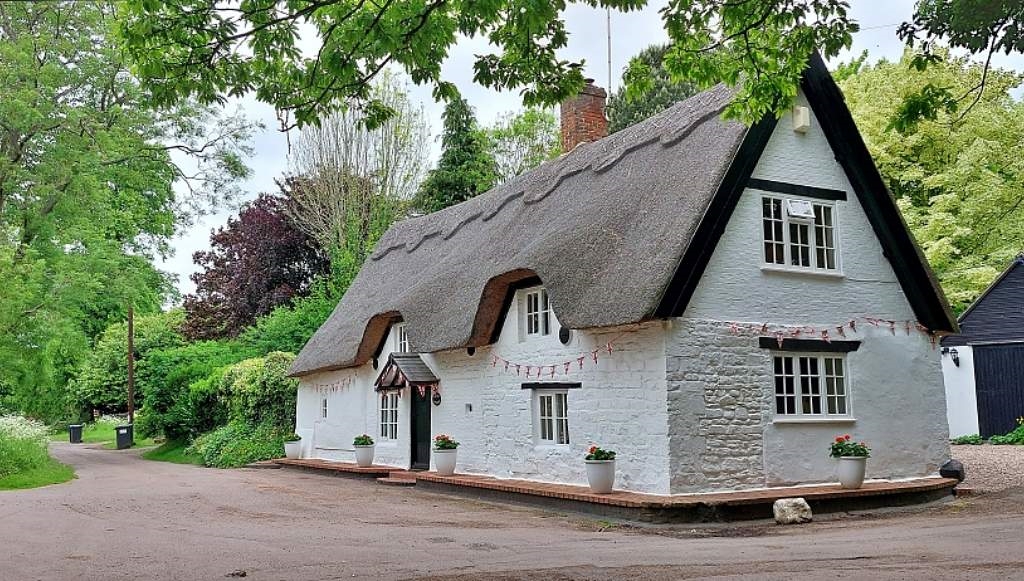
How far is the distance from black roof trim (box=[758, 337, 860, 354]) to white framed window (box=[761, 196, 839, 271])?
47.1 inches

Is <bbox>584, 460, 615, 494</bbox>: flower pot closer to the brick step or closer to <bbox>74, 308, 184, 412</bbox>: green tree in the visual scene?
the brick step

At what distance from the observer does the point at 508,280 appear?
49.6 feet

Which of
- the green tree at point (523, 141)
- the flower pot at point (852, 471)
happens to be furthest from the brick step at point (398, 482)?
the green tree at point (523, 141)

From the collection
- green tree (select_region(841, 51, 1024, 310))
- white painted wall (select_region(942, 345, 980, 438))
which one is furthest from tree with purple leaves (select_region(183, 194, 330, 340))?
white painted wall (select_region(942, 345, 980, 438))

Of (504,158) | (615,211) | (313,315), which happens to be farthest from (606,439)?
(504,158)

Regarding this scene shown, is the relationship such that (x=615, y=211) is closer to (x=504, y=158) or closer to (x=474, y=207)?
(x=474, y=207)

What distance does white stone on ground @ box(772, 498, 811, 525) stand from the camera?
11.4 metres

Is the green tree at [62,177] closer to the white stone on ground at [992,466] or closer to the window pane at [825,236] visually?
the window pane at [825,236]

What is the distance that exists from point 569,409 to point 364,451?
25.6 feet

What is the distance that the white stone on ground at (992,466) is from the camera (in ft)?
49.4

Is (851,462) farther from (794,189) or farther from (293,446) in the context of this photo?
(293,446)

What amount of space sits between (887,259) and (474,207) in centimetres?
1004

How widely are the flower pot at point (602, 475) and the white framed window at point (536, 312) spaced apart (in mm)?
2798

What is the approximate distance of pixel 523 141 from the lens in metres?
40.8
